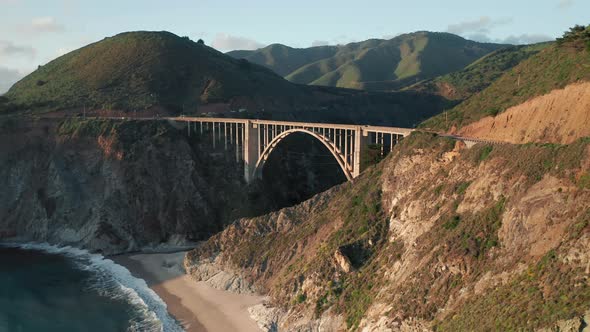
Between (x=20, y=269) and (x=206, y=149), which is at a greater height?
(x=206, y=149)

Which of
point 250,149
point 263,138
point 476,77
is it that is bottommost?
point 250,149

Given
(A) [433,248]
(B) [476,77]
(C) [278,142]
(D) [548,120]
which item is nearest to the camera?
(A) [433,248]

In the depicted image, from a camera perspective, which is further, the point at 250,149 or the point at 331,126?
the point at 250,149

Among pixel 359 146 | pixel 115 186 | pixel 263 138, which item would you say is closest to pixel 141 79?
pixel 115 186

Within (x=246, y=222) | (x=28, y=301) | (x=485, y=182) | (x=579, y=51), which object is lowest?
(x=28, y=301)

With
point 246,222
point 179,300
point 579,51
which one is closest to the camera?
point 579,51

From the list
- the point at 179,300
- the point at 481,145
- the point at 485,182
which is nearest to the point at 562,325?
the point at 485,182

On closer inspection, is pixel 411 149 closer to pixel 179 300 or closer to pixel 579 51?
pixel 579 51

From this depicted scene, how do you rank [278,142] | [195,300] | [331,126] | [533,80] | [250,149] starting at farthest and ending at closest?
[250,149]
[278,142]
[331,126]
[195,300]
[533,80]

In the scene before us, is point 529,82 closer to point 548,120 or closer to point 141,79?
point 548,120
